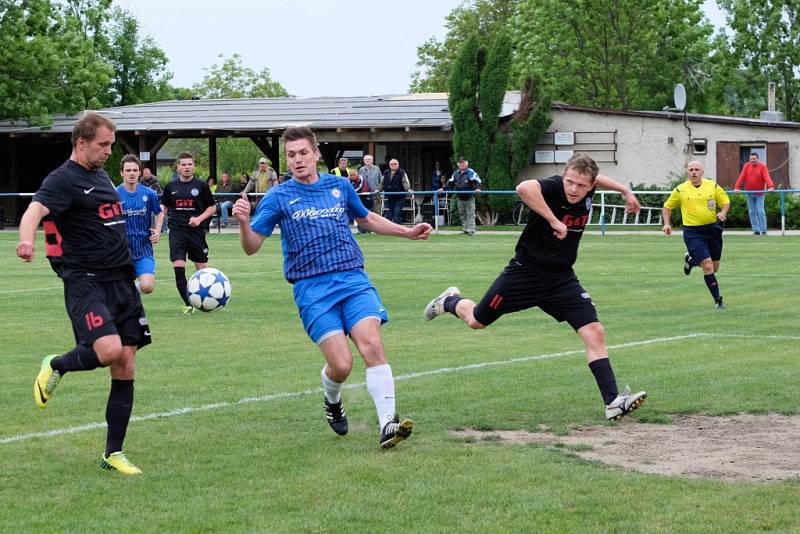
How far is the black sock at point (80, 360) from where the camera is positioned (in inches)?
276

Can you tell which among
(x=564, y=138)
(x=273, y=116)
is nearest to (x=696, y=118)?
(x=564, y=138)

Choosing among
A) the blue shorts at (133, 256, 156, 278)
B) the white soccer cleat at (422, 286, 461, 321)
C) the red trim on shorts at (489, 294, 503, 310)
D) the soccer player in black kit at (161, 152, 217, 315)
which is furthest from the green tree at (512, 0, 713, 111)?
the red trim on shorts at (489, 294, 503, 310)

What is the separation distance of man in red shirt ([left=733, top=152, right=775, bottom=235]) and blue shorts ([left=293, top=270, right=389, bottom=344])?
2456 cm

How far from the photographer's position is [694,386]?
31.9 ft

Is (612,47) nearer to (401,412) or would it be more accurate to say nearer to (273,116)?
(273,116)

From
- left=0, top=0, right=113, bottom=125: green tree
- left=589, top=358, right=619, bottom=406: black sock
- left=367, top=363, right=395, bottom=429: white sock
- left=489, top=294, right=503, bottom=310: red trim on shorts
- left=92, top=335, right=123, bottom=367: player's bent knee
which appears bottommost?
left=589, top=358, right=619, bottom=406: black sock

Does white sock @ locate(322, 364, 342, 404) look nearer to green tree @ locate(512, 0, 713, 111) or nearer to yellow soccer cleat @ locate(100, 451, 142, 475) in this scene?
yellow soccer cleat @ locate(100, 451, 142, 475)

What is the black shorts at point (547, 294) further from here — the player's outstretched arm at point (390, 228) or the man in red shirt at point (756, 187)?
the man in red shirt at point (756, 187)

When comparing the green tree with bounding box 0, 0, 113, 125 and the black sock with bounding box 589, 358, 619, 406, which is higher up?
the green tree with bounding box 0, 0, 113, 125

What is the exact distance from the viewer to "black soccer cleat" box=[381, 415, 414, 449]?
7.32 metres

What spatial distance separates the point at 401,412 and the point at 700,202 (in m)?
8.38

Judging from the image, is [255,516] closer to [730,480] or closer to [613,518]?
[613,518]

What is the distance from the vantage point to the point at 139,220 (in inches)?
599

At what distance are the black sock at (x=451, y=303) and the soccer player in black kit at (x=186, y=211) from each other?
Answer: 693 centimetres
